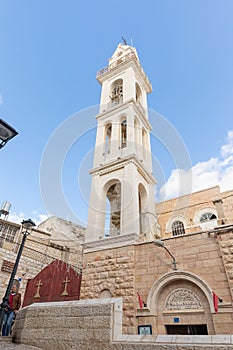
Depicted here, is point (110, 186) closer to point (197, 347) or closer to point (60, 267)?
point (60, 267)

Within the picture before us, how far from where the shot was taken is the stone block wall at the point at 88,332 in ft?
10.2

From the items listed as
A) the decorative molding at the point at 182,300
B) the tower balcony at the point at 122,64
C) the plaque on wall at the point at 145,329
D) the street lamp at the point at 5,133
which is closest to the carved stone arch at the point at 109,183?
the decorative molding at the point at 182,300

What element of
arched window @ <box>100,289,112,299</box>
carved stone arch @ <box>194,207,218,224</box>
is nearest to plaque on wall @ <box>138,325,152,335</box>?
arched window @ <box>100,289,112,299</box>

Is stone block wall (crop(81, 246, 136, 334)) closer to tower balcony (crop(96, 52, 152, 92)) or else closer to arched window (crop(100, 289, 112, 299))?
arched window (crop(100, 289, 112, 299))

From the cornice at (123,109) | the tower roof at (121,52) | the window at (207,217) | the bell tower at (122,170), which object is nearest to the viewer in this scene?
the bell tower at (122,170)

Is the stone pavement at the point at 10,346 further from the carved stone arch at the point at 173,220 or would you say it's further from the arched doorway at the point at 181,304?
the carved stone arch at the point at 173,220

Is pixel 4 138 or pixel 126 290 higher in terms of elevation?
pixel 4 138

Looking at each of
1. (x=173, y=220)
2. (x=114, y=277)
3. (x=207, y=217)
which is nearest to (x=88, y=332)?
(x=114, y=277)

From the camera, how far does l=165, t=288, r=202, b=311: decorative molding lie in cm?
738

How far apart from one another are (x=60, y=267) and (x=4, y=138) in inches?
347

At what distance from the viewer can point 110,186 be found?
13109mm

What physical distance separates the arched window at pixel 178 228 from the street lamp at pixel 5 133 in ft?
39.1

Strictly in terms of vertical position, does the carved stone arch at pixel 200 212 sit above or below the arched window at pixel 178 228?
above

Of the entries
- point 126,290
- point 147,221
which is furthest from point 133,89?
point 126,290
